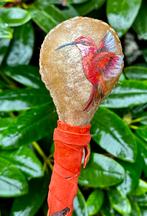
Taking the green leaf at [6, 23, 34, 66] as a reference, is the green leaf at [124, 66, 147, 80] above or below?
below

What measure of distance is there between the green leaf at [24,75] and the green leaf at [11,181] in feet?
0.68

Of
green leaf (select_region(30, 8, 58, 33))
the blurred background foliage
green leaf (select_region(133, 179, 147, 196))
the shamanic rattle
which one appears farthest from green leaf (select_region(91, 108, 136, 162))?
the shamanic rattle

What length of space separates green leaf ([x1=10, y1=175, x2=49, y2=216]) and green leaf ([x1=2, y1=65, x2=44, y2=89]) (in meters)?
0.21

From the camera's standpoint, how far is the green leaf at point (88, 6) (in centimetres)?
133

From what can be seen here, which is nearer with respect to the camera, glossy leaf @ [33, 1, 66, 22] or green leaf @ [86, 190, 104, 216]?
green leaf @ [86, 190, 104, 216]

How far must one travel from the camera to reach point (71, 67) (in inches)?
28.1

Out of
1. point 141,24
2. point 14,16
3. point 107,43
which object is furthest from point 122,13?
point 107,43

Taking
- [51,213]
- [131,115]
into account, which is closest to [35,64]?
[131,115]

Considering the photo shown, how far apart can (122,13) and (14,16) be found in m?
0.24

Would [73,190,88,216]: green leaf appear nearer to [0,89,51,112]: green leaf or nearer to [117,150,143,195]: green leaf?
[117,150,143,195]: green leaf

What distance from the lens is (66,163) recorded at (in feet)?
2.57

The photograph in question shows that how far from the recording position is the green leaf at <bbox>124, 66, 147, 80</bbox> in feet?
4.32

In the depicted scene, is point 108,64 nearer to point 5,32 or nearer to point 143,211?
point 5,32

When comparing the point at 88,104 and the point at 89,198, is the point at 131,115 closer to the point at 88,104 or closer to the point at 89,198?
the point at 89,198
